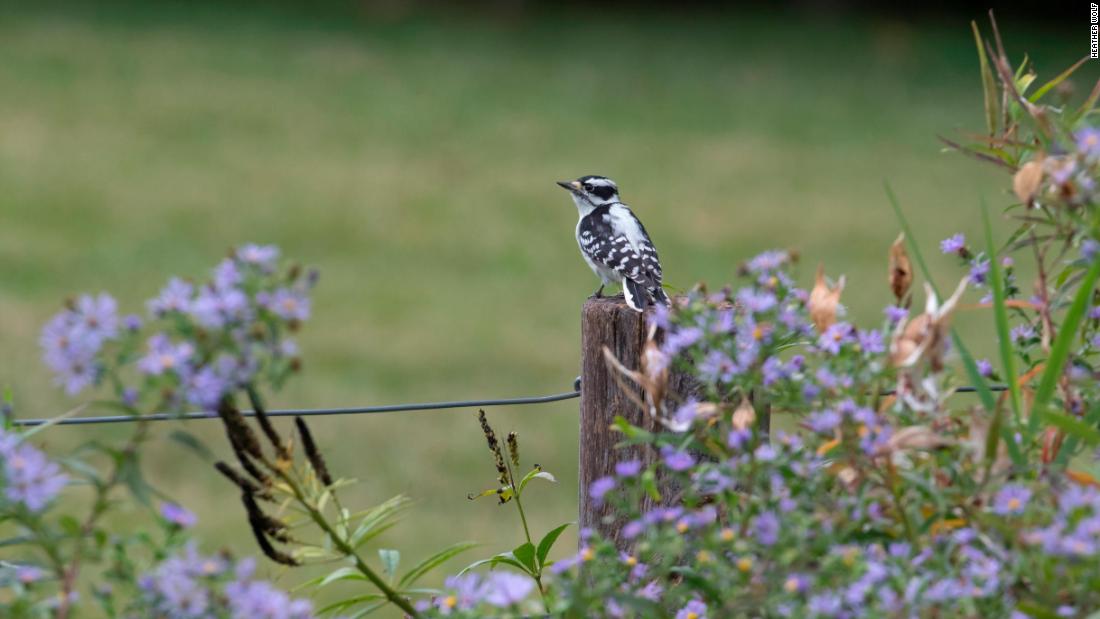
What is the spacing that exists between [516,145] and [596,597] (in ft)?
57.5

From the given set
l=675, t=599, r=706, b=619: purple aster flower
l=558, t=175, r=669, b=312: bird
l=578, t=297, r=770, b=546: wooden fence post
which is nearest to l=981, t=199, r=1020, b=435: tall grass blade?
l=675, t=599, r=706, b=619: purple aster flower

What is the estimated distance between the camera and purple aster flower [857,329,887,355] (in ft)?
6.50

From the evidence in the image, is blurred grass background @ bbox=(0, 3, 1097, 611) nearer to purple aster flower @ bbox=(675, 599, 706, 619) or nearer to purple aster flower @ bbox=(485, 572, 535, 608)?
purple aster flower @ bbox=(675, 599, 706, 619)

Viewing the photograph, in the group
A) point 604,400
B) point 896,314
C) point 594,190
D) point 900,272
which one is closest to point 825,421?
point 896,314

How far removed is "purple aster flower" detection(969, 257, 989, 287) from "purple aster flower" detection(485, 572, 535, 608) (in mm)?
1067

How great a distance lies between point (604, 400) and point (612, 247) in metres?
1.86

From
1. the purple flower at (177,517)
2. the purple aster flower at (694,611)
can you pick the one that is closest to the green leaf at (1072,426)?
the purple aster flower at (694,611)

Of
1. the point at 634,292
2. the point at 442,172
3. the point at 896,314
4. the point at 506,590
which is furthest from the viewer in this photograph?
the point at 442,172

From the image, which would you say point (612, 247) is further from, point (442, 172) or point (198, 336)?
point (442, 172)

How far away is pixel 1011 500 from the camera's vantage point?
172cm

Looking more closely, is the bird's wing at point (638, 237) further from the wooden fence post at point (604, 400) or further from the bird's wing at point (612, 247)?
the wooden fence post at point (604, 400)

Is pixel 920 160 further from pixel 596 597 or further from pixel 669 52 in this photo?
pixel 596 597

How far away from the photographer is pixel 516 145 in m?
19.1

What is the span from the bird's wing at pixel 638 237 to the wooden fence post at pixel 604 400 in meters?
1.48
